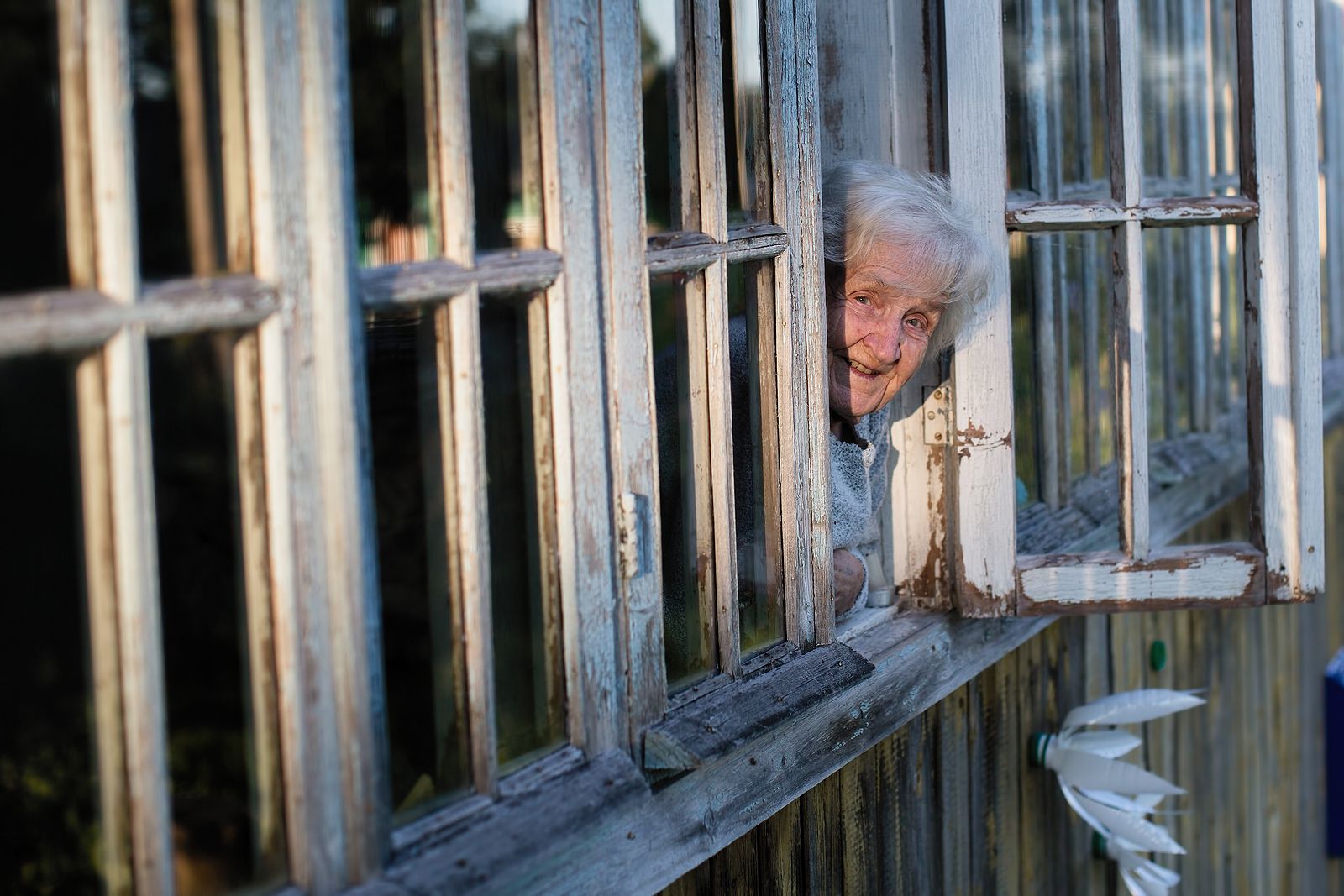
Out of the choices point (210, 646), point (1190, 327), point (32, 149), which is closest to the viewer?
point (210, 646)

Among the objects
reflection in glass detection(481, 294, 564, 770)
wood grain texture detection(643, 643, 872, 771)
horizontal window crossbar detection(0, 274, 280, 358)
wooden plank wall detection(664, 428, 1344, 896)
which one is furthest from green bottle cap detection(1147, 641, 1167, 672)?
horizontal window crossbar detection(0, 274, 280, 358)

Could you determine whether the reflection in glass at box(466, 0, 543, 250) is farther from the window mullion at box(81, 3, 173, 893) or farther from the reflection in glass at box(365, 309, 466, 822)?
the window mullion at box(81, 3, 173, 893)

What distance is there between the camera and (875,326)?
229 centimetres

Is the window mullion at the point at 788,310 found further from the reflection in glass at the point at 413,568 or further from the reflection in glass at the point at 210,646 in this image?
the reflection in glass at the point at 210,646

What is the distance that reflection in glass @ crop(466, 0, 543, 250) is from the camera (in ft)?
4.78

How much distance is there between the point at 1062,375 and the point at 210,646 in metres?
2.27

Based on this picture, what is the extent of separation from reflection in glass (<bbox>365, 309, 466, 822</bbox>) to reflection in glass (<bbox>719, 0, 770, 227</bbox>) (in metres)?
0.67

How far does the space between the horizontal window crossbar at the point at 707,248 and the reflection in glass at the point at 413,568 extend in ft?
1.21

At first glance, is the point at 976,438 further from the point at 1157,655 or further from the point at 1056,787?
the point at 1157,655

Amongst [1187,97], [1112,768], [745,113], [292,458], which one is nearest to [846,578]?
[745,113]

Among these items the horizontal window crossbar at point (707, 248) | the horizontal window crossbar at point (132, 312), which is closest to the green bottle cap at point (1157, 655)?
the horizontal window crossbar at point (707, 248)

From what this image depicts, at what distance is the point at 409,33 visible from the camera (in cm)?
137

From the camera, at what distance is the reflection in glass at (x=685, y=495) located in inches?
71.7

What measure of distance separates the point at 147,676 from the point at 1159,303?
10.8ft
